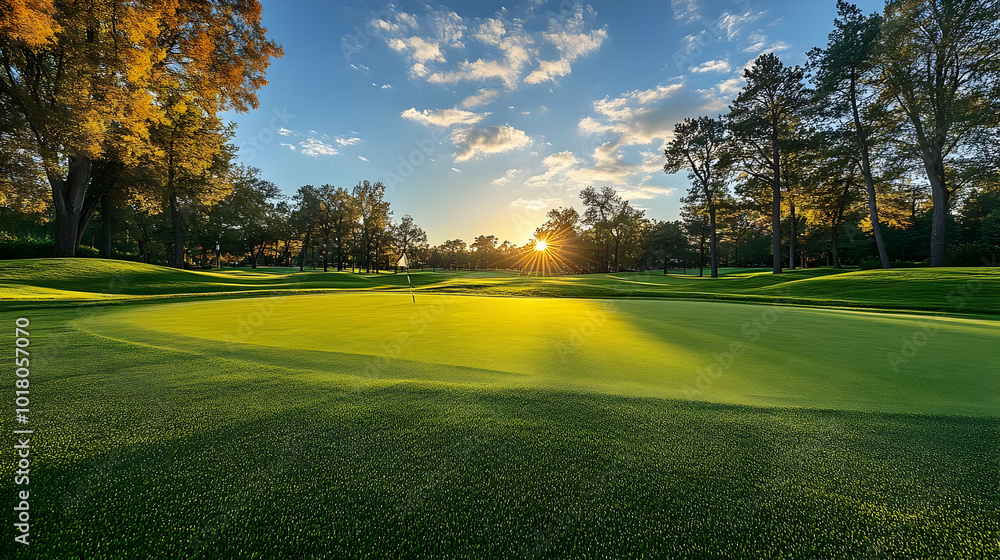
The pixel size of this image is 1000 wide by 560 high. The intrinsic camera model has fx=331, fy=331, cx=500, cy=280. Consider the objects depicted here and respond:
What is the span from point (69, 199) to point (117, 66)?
393 inches

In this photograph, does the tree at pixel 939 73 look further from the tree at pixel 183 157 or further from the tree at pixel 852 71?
the tree at pixel 183 157

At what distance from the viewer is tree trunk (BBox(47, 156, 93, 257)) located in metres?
17.1

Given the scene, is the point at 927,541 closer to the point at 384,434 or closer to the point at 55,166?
the point at 384,434

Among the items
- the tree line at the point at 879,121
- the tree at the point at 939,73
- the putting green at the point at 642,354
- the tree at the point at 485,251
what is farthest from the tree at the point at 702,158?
the tree at the point at 485,251

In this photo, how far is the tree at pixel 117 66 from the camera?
39.3ft

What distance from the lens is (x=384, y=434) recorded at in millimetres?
1917

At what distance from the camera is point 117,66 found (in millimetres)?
12719

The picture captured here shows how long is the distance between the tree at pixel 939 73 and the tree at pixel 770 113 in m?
4.58

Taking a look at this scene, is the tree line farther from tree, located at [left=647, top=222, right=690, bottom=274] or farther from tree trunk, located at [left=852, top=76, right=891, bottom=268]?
tree, located at [left=647, top=222, right=690, bottom=274]

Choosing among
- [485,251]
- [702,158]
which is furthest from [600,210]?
[485,251]

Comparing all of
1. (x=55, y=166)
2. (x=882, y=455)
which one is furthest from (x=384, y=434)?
(x=55, y=166)

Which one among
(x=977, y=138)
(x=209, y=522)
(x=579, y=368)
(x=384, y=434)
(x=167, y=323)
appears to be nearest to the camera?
(x=209, y=522)

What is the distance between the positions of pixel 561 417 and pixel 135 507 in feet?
6.74

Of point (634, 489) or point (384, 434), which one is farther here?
point (384, 434)
